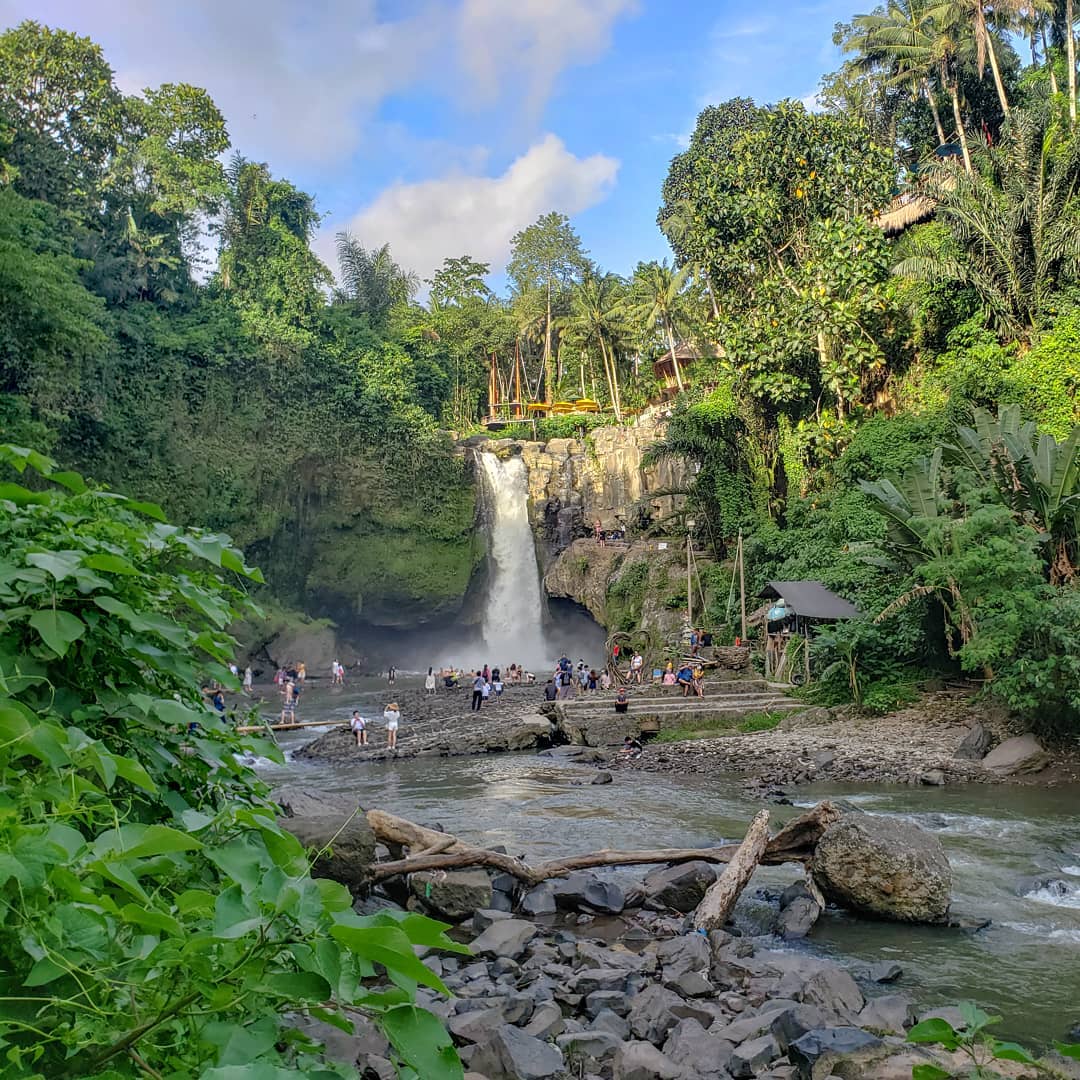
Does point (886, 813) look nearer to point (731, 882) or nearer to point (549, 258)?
point (731, 882)

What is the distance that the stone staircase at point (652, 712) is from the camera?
1953 centimetres

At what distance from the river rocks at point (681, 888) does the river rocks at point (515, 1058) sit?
3.66 meters

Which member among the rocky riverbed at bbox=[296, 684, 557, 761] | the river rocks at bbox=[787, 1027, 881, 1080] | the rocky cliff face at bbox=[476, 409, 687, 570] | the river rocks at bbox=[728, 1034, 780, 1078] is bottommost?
the rocky riverbed at bbox=[296, 684, 557, 761]

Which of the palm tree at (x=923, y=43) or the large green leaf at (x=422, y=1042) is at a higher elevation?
the palm tree at (x=923, y=43)

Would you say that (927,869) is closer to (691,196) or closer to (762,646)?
(762,646)

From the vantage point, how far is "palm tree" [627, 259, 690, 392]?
43022 millimetres

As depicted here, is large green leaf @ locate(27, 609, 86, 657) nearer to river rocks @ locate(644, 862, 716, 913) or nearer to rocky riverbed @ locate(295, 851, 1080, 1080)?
rocky riverbed @ locate(295, 851, 1080, 1080)

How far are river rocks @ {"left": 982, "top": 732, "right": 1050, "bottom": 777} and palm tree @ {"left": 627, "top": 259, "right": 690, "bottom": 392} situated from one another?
28.9 meters

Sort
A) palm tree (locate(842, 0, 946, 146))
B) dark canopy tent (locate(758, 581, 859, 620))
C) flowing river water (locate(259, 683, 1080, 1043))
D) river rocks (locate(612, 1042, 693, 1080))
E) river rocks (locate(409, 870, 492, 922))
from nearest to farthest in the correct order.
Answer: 1. river rocks (locate(612, 1042, 693, 1080))
2. flowing river water (locate(259, 683, 1080, 1043))
3. river rocks (locate(409, 870, 492, 922))
4. dark canopy tent (locate(758, 581, 859, 620))
5. palm tree (locate(842, 0, 946, 146))

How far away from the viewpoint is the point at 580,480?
1660 inches

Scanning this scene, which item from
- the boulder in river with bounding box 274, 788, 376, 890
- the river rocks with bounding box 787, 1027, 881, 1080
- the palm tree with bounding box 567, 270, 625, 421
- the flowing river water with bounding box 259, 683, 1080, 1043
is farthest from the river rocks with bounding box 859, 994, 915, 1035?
the palm tree with bounding box 567, 270, 625, 421

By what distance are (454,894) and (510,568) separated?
1389 inches

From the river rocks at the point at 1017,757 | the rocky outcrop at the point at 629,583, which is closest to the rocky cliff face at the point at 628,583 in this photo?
the rocky outcrop at the point at 629,583

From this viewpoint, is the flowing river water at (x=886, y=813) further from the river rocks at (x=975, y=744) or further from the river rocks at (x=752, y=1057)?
the river rocks at (x=752, y=1057)
